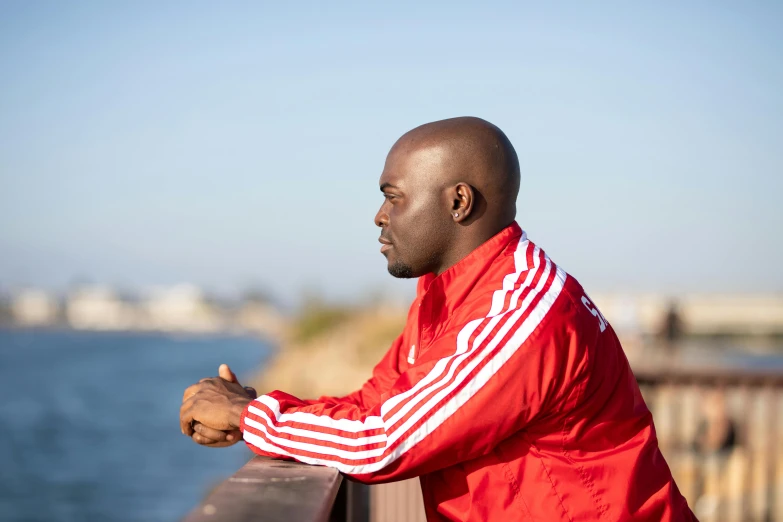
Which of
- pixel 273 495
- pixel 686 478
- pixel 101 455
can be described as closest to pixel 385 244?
pixel 273 495

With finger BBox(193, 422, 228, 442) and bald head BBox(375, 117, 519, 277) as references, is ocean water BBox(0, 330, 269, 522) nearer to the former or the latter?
finger BBox(193, 422, 228, 442)

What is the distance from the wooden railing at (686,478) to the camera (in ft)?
4.96

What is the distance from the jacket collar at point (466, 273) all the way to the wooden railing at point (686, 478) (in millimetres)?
510

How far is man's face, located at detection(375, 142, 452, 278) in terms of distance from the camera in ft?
7.00

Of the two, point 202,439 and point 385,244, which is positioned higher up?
point 385,244

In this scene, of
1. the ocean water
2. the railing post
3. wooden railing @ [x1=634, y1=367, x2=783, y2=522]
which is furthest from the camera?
the ocean water

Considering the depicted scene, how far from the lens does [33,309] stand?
194625mm

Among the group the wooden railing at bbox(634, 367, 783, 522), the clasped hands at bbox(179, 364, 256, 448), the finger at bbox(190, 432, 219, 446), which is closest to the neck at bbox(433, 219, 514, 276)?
the clasped hands at bbox(179, 364, 256, 448)

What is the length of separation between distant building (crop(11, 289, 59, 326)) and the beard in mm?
205763

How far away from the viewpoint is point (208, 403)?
2.05 m

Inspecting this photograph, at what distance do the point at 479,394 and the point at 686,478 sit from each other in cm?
512

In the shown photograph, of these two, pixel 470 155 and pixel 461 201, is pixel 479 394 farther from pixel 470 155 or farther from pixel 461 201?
pixel 470 155

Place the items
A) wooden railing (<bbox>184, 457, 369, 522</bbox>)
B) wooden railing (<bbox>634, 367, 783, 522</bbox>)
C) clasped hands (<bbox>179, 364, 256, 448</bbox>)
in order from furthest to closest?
wooden railing (<bbox>634, 367, 783, 522</bbox>) < clasped hands (<bbox>179, 364, 256, 448</bbox>) < wooden railing (<bbox>184, 457, 369, 522</bbox>)

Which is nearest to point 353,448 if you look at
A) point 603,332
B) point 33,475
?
point 603,332
